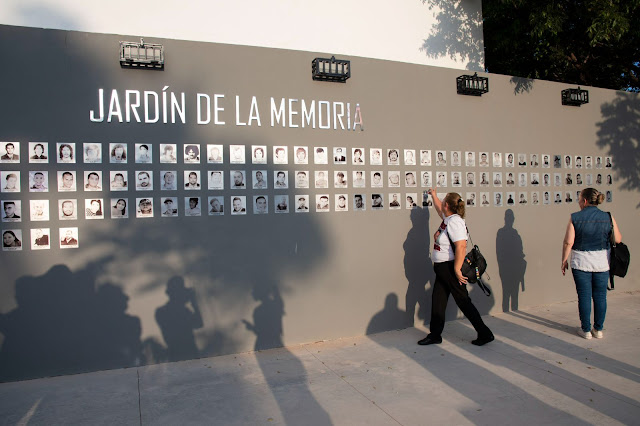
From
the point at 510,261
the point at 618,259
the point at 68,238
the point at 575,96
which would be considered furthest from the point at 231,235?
the point at 575,96

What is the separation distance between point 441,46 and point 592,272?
16.8 ft

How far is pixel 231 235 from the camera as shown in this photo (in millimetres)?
5090

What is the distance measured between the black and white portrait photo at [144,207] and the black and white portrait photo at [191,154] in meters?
0.56

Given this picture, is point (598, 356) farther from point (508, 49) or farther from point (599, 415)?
point (508, 49)

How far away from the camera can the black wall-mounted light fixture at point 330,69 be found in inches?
212

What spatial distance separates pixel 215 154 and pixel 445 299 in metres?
2.98

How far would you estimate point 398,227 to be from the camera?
5887 millimetres

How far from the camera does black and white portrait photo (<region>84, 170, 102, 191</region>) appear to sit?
4582 millimetres

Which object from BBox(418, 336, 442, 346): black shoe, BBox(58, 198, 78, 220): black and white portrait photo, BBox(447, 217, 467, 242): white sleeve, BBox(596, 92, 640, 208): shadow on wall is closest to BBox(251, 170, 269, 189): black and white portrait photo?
BBox(58, 198, 78, 220): black and white portrait photo

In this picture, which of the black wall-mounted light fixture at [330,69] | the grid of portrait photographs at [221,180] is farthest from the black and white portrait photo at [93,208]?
the black wall-mounted light fixture at [330,69]

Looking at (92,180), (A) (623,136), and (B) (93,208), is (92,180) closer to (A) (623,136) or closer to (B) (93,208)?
(B) (93,208)

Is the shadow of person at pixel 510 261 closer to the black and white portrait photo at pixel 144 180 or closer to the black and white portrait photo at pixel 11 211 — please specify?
the black and white portrait photo at pixel 144 180

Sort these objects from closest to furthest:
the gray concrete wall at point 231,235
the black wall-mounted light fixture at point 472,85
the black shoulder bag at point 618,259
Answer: the gray concrete wall at point 231,235
the black shoulder bag at point 618,259
the black wall-mounted light fixture at point 472,85

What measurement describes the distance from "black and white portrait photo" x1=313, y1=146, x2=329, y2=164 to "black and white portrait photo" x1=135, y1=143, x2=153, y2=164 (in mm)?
1788
